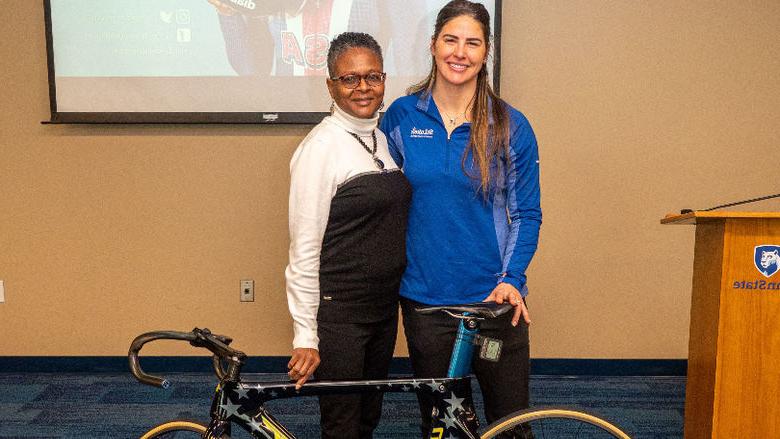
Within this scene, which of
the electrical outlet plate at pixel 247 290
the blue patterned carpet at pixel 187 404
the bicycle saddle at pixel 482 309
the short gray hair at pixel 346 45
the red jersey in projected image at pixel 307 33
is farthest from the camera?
the electrical outlet plate at pixel 247 290

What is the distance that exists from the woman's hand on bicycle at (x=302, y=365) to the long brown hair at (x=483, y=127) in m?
0.54

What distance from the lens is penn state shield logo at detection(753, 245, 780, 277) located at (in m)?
1.49

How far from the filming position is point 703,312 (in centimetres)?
165

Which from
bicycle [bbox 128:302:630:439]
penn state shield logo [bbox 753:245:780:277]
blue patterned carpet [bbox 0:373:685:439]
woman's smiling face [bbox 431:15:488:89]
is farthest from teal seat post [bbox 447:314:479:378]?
blue patterned carpet [bbox 0:373:685:439]

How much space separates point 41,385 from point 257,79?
1825mm

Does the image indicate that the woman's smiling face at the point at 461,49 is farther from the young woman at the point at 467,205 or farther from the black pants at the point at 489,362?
the black pants at the point at 489,362

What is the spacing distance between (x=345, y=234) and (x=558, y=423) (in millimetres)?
627

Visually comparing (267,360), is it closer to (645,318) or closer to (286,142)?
(286,142)

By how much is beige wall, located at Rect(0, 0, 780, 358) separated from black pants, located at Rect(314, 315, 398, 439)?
154 centimetres

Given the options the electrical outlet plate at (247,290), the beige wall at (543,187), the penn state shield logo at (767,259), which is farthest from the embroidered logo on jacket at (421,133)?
the electrical outlet plate at (247,290)

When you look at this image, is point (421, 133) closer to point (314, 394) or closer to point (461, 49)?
point (461, 49)

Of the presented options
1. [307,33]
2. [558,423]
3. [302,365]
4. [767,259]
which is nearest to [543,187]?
[767,259]

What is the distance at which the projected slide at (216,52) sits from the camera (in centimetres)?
259

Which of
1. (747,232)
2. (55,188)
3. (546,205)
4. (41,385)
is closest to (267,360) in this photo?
(41,385)
